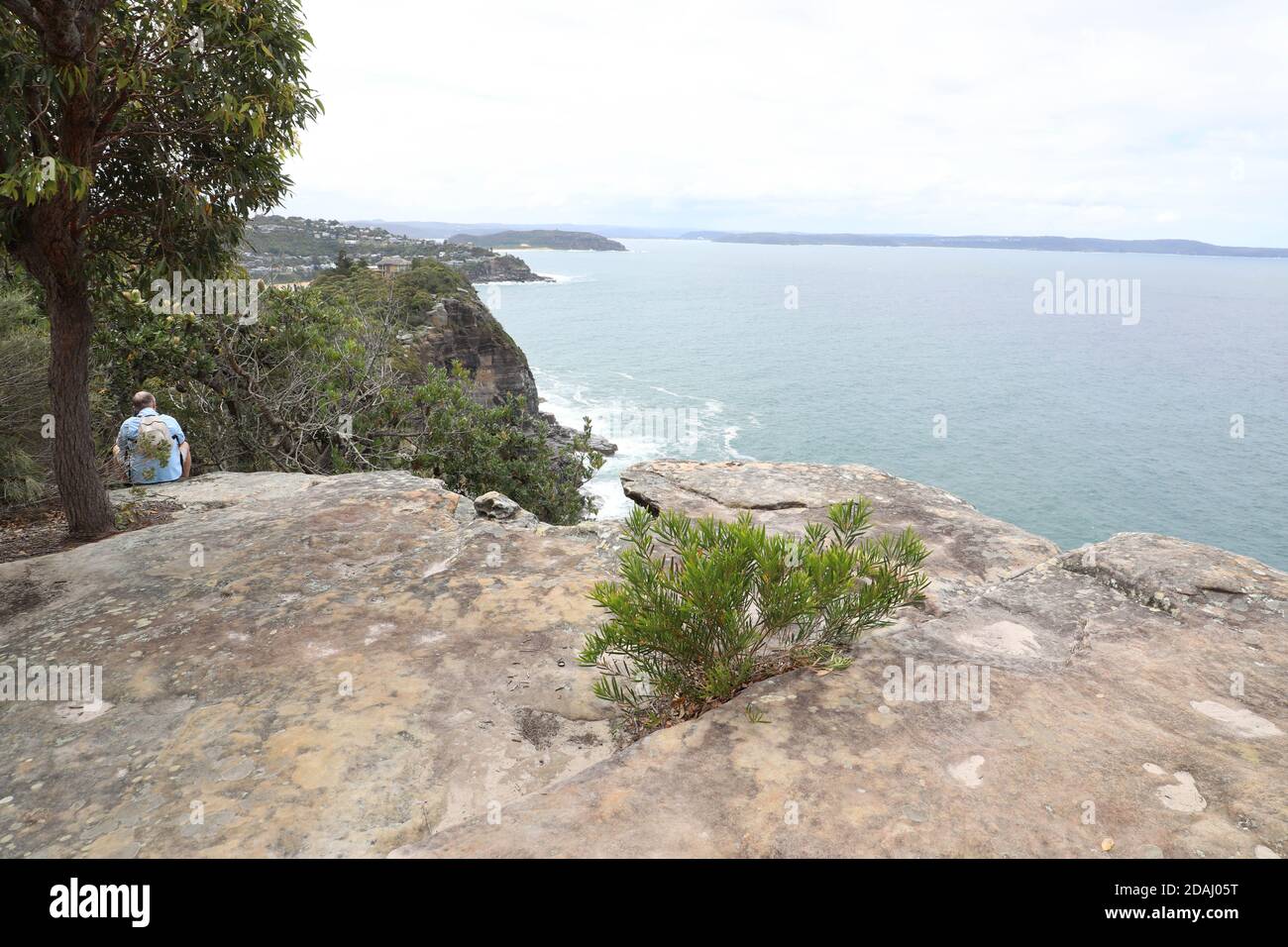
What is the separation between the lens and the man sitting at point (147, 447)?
9.43 metres

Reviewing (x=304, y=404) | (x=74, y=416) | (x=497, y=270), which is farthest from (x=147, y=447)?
(x=497, y=270)

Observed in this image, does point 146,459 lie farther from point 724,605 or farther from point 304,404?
point 724,605

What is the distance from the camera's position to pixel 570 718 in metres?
4.55

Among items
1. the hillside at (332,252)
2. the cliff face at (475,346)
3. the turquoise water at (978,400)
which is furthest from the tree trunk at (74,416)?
the hillside at (332,252)

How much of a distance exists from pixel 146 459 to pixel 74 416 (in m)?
2.24

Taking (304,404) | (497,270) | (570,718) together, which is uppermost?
(497,270)

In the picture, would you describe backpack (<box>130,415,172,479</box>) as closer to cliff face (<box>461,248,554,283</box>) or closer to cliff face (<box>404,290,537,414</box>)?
cliff face (<box>404,290,537,414</box>)

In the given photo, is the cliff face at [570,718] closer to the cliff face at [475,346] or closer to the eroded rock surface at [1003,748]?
the eroded rock surface at [1003,748]

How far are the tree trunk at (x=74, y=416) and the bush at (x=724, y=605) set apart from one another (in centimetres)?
635

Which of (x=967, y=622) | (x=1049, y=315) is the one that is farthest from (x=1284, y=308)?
(x=967, y=622)

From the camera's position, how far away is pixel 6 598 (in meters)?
5.90

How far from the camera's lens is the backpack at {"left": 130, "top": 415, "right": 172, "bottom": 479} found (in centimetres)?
940

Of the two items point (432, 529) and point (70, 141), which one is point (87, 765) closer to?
point (432, 529)

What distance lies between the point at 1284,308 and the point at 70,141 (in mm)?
205312
